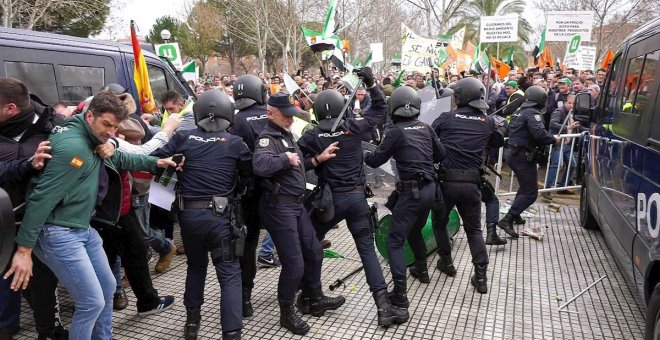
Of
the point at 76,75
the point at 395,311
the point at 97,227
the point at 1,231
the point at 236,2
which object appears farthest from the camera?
the point at 236,2

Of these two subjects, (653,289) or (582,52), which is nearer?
(653,289)

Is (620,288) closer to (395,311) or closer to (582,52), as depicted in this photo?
(395,311)

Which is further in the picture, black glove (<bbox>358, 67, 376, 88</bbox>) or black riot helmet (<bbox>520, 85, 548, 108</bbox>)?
black riot helmet (<bbox>520, 85, 548, 108</bbox>)

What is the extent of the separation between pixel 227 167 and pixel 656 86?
3.05 meters

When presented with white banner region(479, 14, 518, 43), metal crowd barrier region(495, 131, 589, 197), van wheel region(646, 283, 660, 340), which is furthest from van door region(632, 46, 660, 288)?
white banner region(479, 14, 518, 43)

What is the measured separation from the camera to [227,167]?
3570 millimetres

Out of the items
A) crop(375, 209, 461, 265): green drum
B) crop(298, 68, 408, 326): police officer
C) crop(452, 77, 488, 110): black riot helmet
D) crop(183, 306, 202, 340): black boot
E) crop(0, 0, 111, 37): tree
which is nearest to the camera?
crop(183, 306, 202, 340): black boot

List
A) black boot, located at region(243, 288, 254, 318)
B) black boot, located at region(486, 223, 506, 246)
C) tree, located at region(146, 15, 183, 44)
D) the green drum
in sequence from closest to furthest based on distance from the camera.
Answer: black boot, located at region(243, 288, 254, 318)
the green drum
black boot, located at region(486, 223, 506, 246)
tree, located at region(146, 15, 183, 44)

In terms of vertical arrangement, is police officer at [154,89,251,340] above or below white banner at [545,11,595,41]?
below

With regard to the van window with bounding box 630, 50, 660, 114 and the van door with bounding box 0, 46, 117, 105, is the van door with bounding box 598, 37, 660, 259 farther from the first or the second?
the van door with bounding box 0, 46, 117, 105

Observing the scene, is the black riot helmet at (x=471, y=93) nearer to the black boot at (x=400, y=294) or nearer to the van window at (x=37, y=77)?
the black boot at (x=400, y=294)

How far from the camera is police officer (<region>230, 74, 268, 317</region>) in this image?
4.16m

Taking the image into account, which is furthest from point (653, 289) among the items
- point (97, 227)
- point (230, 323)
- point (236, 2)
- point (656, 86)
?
point (236, 2)

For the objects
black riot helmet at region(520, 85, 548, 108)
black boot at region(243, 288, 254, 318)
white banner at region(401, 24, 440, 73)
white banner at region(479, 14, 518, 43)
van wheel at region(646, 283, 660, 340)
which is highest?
white banner at region(479, 14, 518, 43)
